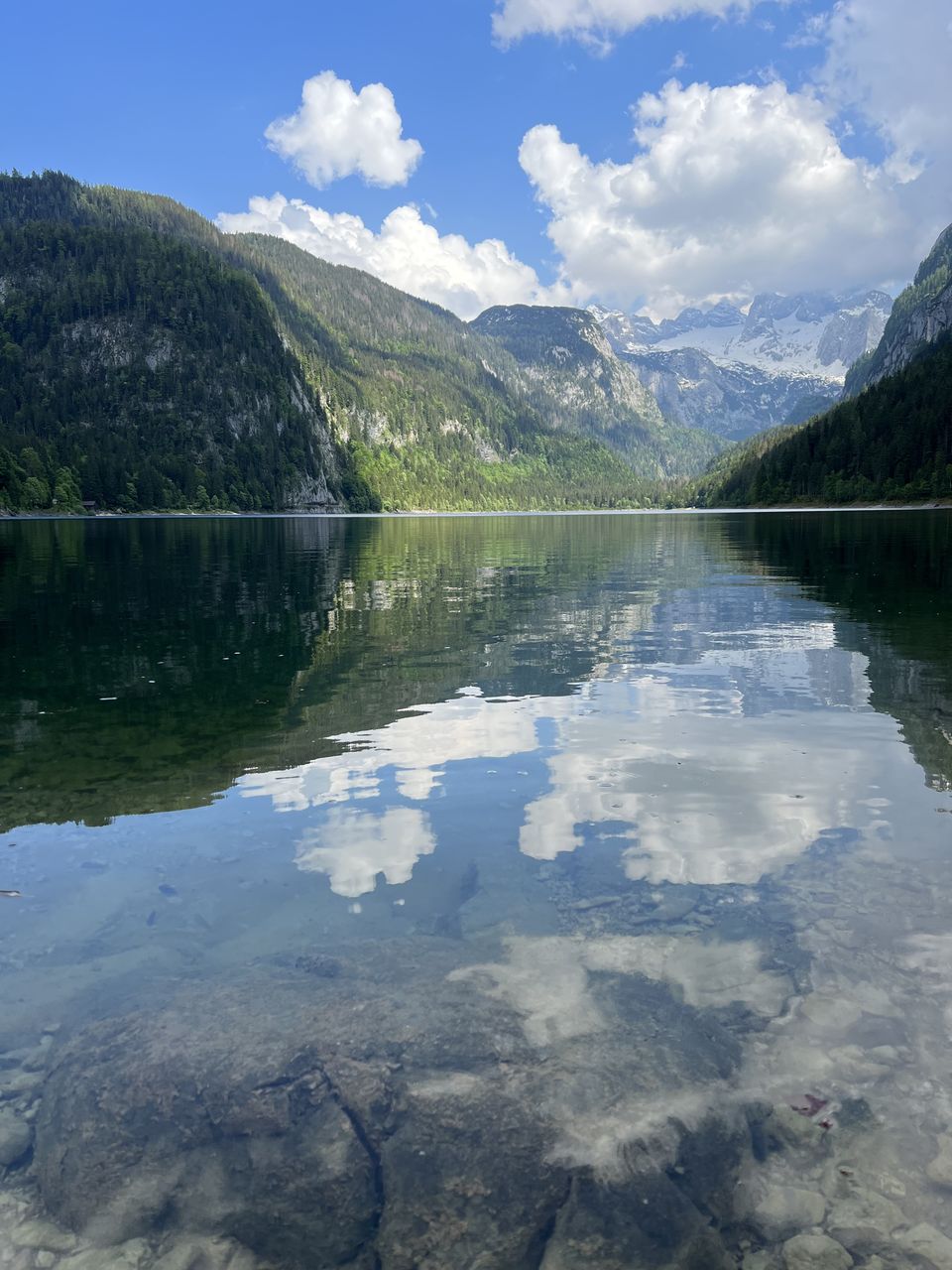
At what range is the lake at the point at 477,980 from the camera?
6.00m

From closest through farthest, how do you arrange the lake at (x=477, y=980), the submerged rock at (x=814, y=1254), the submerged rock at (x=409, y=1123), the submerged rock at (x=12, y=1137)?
the submerged rock at (x=814, y=1254) → the submerged rock at (x=409, y=1123) → the lake at (x=477, y=980) → the submerged rock at (x=12, y=1137)

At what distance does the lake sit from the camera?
5996 mm

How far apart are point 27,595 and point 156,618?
13.9m

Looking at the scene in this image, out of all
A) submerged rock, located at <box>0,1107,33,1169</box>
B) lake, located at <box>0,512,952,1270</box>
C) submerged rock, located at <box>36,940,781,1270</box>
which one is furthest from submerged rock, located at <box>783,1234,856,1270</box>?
submerged rock, located at <box>0,1107,33,1169</box>

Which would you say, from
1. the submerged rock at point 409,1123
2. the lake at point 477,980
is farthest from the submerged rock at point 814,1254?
the submerged rock at point 409,1123

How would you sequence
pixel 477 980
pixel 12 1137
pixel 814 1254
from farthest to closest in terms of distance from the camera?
pixel 477 980
pixel 12 1137
pixel 814 1254

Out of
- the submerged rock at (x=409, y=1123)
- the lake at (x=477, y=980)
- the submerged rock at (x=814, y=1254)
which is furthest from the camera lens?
the lake at (x=477, y=980)

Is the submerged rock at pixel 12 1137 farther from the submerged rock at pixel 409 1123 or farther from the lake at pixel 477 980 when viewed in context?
the submerged rock at pixel 409 1123

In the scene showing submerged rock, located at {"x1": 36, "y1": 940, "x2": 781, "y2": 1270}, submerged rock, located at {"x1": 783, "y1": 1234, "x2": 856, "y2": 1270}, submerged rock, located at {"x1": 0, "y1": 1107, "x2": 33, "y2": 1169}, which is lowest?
submerged rock, located at {"x1": 0, "y1": 1107, "x2": 33, "y2": 1169}

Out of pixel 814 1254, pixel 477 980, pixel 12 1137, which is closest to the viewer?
pixel 814 1254

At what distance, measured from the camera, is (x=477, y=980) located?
8703 mm

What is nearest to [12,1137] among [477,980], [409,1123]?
[409,1123]

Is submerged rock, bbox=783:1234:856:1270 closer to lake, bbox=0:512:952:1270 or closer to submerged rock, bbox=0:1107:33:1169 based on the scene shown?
lake, bbox=0:512:952:1270

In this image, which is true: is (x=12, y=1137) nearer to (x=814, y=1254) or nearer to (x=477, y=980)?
(x=477, y=980)
